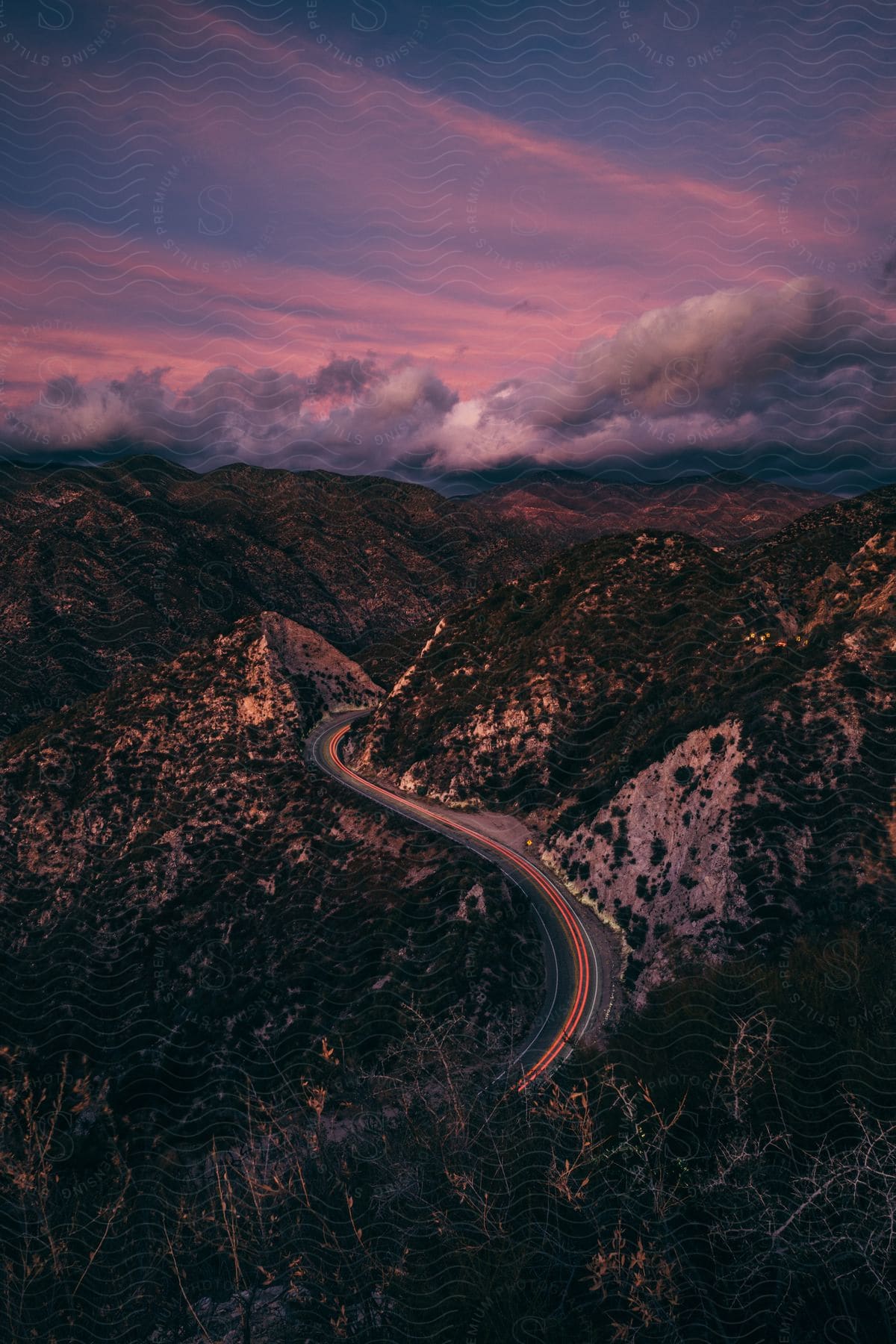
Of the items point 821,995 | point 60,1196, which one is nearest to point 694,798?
point 821,995

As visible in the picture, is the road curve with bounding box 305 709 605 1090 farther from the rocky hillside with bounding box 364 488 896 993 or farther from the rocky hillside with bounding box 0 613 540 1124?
the rocky hillside with bounding box 364 488 896 993

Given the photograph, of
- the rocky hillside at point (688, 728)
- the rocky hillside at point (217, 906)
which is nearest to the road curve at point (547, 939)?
the rocky hillside at point (217, 906)

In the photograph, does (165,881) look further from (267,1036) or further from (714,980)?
(714,980)

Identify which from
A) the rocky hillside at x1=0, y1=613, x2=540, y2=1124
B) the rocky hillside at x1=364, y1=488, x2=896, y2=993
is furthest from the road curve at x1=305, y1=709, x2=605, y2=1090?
the rocky hillside at x1=364, y1=488, x2=896, y2=993

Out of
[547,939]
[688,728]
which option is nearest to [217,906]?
[547,939]

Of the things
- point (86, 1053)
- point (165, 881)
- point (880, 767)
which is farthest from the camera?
point (165, 881)

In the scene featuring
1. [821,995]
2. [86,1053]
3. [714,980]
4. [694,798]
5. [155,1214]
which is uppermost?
[821,995]
